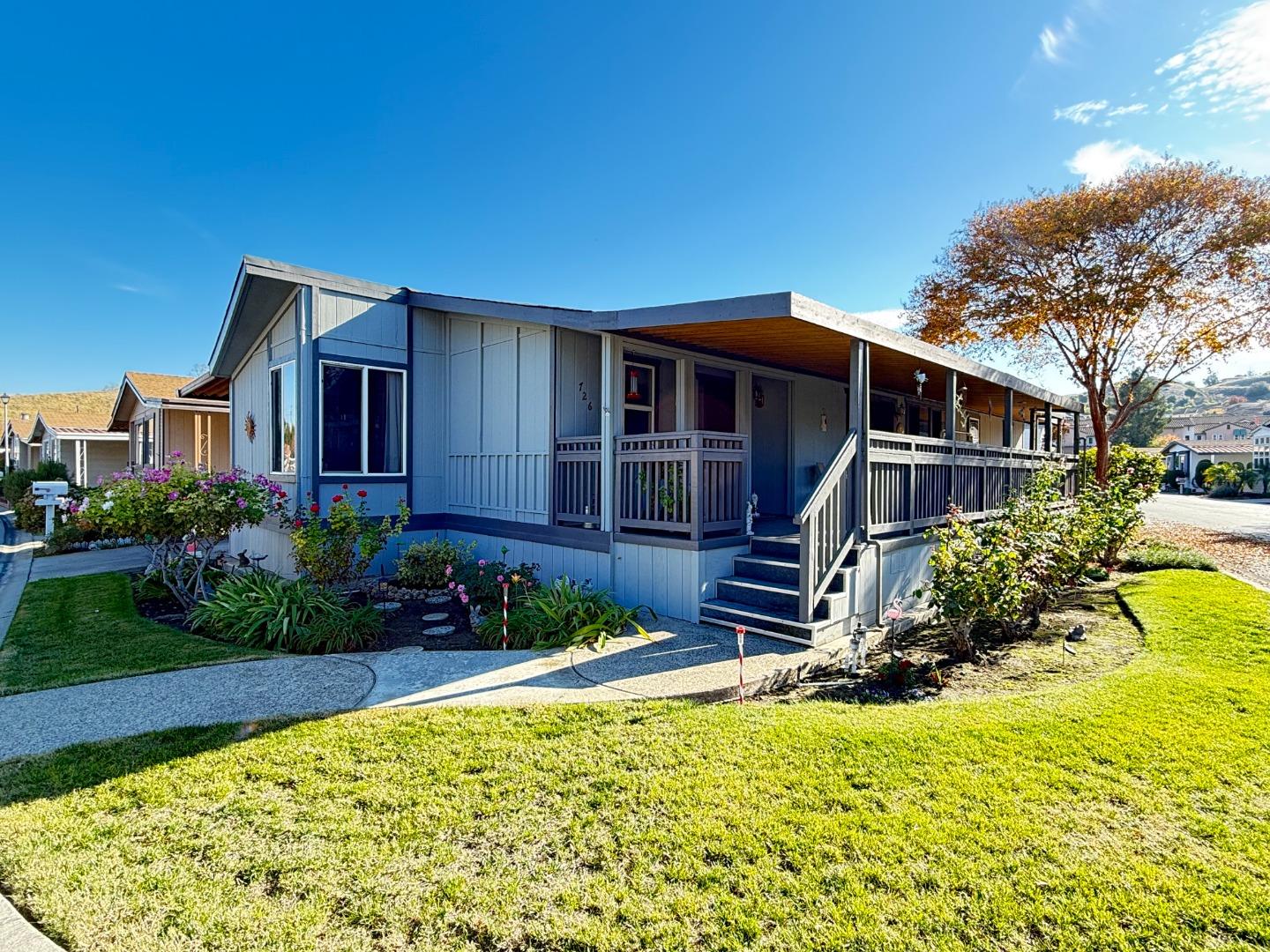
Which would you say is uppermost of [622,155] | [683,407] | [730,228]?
[622,155]

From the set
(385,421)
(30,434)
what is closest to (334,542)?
(385,421)

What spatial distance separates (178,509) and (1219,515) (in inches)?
1190

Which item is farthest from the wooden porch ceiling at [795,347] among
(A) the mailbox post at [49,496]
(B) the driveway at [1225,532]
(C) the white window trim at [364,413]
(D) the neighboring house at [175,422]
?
(A) the mailbox post at [49,496]

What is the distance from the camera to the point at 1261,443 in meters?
46.2

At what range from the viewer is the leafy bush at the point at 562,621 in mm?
5949

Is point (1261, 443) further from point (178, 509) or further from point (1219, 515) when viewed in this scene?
point (178, 509)

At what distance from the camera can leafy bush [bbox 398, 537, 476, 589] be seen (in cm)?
782

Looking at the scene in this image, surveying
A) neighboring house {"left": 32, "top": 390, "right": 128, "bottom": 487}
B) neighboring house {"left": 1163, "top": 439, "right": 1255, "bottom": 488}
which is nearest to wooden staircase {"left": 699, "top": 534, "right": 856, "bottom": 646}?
neighboring house {"left": 32, "top": 390, "right": 128, "bottom": 487}

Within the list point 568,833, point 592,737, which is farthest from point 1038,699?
point 568,833

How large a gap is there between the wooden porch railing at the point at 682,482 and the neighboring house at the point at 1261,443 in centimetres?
5460

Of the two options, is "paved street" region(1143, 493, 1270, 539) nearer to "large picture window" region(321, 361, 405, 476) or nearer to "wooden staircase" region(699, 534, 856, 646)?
"wooden staircase" region(699, 534, 856, 646)

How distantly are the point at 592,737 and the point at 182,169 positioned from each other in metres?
16.3

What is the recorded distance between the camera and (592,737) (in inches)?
150

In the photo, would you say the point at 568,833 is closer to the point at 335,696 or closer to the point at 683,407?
the point at 335,696
